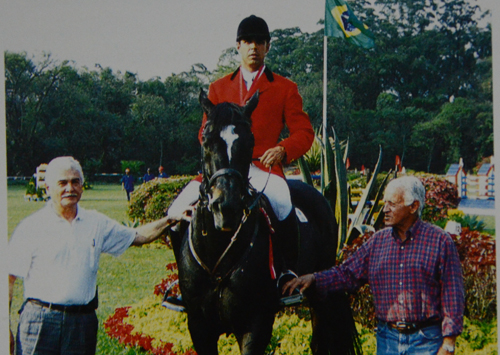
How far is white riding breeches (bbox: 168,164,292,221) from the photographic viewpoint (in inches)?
116

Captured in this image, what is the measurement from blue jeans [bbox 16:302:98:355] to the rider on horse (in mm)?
841

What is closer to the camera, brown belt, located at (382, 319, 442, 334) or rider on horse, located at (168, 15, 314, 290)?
brown belt, located at (382, 319, 442, 334)

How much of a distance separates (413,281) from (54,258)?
1976 mm

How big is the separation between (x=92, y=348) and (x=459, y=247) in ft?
10.3

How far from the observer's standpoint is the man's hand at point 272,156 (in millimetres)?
2838

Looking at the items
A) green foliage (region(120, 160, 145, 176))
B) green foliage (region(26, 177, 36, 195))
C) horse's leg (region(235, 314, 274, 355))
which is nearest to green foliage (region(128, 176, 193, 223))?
green foliage (region(120, 160, 145, 176))

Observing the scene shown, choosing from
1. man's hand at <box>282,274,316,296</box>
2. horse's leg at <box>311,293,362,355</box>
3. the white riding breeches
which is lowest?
horse's leg at <box>311,293,362,355</box>

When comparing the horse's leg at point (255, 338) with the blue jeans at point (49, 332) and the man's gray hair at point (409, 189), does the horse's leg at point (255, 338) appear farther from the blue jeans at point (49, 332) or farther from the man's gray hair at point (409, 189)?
the man's gray hair at point (409, 189)

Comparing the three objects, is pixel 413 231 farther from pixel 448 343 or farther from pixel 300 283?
pixel 300 283

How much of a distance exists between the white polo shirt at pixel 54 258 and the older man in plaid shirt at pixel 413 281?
5.37ft

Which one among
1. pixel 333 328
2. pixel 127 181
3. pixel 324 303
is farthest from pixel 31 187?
pixel 333 328

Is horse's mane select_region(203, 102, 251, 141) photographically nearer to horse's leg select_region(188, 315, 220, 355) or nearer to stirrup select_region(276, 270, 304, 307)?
stirrup select_region(276, 270, 304, 307)

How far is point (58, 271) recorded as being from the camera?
2.65 metres

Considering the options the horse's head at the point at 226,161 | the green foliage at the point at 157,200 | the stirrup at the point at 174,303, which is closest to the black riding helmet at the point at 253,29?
the horse's head at the point at 226,161
